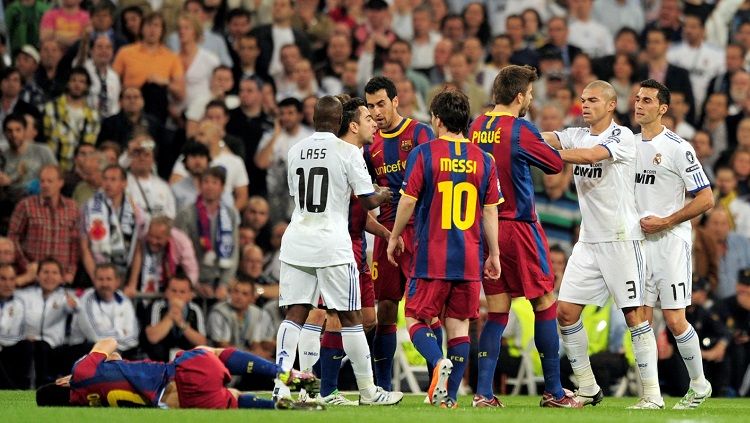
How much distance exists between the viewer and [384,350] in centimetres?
1295

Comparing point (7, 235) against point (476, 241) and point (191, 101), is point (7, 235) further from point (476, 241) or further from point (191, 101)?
point (476, 241)

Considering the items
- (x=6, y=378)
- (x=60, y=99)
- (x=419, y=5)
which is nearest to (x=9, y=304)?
(x=6, y=378)

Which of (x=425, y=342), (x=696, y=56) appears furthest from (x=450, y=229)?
(x=696, y=56)

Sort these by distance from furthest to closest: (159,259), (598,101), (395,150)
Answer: (159,259), (395,150), (598,101)

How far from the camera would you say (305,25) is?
2155 centimetres

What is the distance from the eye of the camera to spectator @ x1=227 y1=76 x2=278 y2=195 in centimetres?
1930

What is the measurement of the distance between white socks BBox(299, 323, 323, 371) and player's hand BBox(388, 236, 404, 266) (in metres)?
0.95

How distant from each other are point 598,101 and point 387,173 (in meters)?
2.05

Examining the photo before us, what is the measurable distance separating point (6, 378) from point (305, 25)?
797cm

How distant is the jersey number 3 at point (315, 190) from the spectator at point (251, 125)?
25.2 ft

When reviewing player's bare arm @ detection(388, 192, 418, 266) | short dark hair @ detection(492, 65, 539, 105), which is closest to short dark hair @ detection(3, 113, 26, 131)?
player's bare arm @ detection(388, 192, 418, 266)

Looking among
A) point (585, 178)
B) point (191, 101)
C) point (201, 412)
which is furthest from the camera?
point (191, 101)

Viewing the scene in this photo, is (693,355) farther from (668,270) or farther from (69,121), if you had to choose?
(69,121)

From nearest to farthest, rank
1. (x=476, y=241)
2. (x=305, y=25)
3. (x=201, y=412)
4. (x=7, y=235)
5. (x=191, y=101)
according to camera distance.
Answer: (x=201, y=412), (x=476, y=241), (x=7, y=235), (x=191, y=101), (x=305, y=25)
